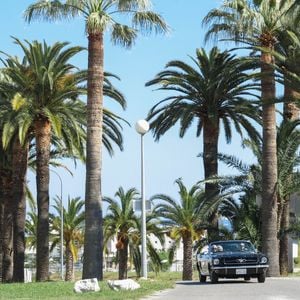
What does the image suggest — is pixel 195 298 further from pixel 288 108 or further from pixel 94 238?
pixel 288 108

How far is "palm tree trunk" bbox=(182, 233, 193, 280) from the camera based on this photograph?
46.8 m

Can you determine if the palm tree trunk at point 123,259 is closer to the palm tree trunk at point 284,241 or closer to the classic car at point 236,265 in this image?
the palm tree trunk at point 284,241

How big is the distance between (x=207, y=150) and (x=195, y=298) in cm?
2242

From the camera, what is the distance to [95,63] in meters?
29.4

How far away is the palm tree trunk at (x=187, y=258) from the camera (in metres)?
46.8

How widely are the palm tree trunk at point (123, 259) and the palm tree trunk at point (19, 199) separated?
17.4 metres

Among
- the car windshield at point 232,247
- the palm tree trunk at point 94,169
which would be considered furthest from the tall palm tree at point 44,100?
the car windshield at point 232,247

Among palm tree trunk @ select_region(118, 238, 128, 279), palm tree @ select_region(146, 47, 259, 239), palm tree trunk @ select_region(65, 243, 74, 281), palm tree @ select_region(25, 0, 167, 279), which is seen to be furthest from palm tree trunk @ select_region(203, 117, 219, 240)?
palm tree trunk @ select_region(65, 243, 74, 281)

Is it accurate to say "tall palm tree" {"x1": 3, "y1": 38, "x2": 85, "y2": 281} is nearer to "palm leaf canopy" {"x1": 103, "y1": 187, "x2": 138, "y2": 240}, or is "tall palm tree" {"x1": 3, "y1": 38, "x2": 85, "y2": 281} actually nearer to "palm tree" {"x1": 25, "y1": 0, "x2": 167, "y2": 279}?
"palm tree" {"x1": 25, "y1": 0, "x2": 167, "y2": 279}

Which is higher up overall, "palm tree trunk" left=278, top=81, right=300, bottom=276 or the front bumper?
"palm tree trunk" left=278, top=81, right=300, bottom=276

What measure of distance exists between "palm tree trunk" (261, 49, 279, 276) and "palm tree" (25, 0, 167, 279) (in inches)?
238

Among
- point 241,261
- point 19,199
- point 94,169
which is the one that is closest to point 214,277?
point 241,261

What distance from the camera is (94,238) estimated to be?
27984 millimetres

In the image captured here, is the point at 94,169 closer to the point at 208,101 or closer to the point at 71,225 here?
the point at 208,101
